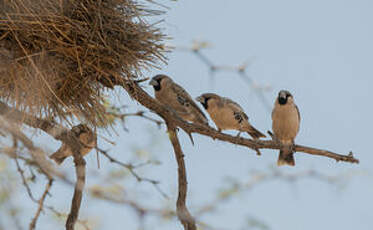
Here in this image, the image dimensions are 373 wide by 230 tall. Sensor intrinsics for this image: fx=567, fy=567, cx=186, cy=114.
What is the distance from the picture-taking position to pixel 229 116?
3.44 metres

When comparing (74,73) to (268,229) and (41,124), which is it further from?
(268,229)

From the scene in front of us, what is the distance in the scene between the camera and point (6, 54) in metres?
2.21

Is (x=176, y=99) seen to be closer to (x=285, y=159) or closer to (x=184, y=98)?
(x=184, y=98)

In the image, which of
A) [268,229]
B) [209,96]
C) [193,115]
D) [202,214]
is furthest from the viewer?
[209,96]

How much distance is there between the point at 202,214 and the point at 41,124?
1332mm

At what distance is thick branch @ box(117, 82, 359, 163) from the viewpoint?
2367mm

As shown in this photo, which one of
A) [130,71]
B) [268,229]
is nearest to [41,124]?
[130,71]

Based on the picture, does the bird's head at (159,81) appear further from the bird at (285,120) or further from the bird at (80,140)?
the bird at (285,120)

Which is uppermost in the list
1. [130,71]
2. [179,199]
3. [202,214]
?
[130,71]

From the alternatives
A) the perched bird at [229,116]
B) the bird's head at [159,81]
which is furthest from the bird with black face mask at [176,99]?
the perched bird at [229,116]

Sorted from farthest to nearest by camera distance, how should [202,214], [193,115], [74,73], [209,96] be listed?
[209,96], [193,115], [74,73], [202,214]

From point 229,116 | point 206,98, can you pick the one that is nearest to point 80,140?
point 229,116

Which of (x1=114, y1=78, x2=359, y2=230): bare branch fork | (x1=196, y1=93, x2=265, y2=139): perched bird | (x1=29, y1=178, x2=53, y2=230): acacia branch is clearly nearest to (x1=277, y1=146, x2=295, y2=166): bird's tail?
(x1=196, y1=93, x2=265, y2=139): perched bird

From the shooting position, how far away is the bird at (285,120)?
377 centimetres
